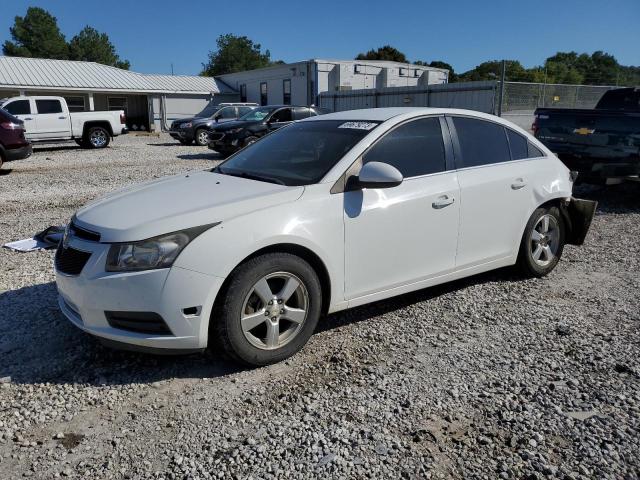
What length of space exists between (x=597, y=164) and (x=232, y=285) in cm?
721

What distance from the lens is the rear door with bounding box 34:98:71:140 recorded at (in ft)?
58.8

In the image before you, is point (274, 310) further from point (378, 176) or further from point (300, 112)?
point (300, 112)

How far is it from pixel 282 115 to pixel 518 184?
13016 millimetres

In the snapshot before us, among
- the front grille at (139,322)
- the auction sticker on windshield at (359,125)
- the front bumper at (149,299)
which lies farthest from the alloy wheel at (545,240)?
the front grille at (139,322)

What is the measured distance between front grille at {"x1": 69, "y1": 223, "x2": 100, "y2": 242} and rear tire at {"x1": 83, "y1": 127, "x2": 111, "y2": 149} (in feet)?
57.6

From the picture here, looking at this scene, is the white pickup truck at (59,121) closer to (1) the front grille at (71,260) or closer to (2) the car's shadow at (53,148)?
(2) the car's shadow at (53,148)

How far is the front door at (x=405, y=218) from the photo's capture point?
3.72m

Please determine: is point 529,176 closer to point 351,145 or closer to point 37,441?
point 351,145

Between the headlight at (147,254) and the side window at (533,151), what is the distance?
347 cm

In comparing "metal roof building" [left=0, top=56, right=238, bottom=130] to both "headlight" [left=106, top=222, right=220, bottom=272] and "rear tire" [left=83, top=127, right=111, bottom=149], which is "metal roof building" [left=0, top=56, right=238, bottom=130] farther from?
"headlight" [left=106, top=222, right=220, bottom=272]

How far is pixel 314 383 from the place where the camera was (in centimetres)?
330

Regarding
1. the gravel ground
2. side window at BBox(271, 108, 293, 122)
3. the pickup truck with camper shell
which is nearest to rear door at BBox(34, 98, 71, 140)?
side window at BBox(271, 108, 293, 122)

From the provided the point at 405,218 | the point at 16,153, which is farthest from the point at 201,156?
the point at 405,218

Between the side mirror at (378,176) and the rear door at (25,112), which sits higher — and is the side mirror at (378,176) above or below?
below
